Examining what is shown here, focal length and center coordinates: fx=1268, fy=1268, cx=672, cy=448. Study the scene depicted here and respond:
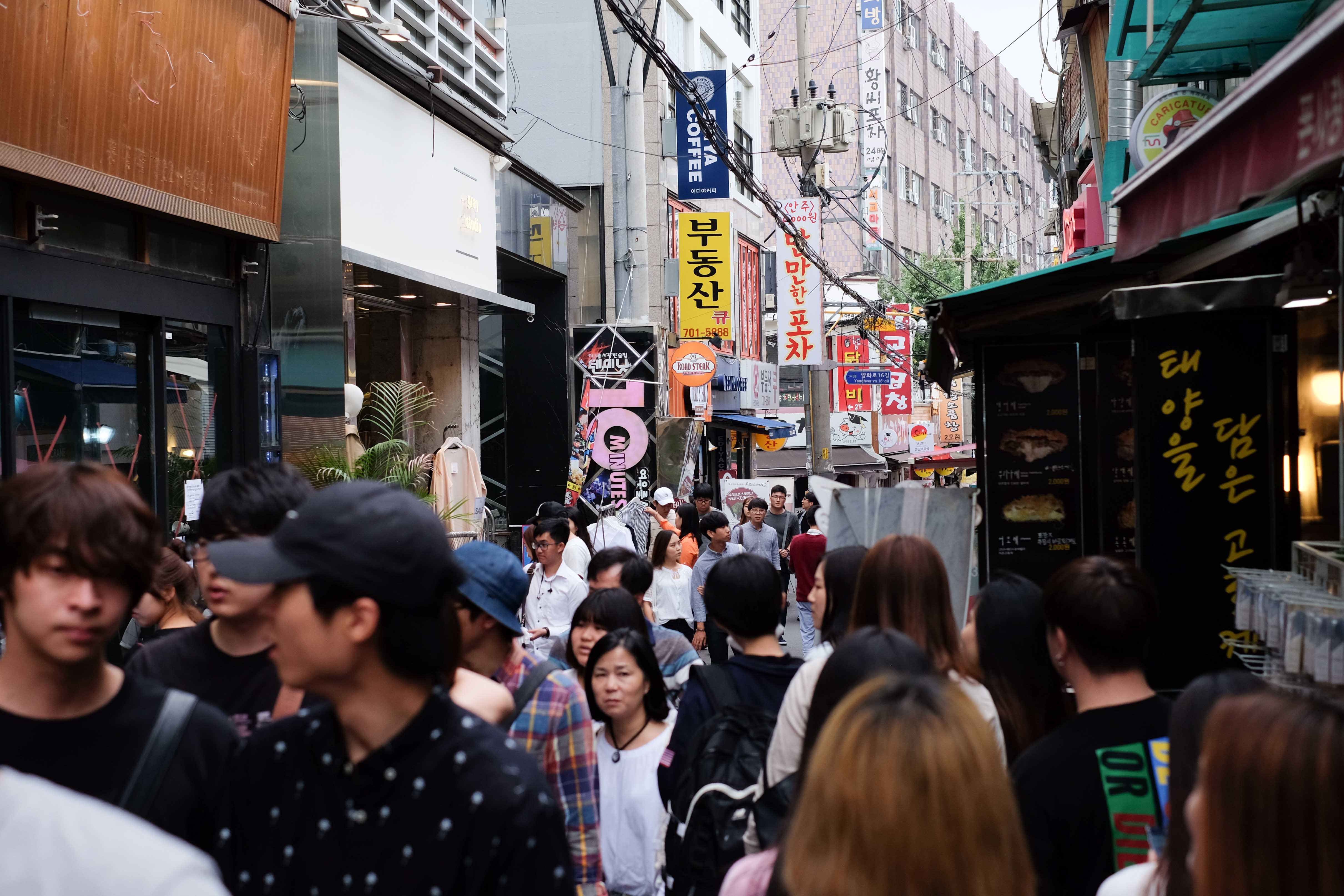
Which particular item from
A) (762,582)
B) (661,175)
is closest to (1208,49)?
(762,582)

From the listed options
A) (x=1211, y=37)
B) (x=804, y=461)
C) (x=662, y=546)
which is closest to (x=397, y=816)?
(x=1211, y=37)

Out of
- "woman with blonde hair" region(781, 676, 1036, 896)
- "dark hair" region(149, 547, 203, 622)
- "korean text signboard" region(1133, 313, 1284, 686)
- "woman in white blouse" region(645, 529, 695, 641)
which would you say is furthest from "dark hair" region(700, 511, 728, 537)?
"woman with blonde hair" region(781, 676, 1036, 896)

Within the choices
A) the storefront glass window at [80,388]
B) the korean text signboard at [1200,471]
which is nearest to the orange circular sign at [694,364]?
the storefront glass window at [80,388]

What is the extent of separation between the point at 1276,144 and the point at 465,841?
3675mm

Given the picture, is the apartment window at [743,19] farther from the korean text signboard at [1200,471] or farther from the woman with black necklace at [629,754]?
the woman with black necklace at [629,754]

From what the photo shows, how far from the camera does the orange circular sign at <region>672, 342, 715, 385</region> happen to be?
966 inches

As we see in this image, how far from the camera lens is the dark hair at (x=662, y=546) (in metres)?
10.4

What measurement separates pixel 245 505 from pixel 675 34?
2848 centimetres

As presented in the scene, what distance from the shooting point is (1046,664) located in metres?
4.04

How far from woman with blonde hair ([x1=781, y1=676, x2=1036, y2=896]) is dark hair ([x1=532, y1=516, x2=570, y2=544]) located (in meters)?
6.71

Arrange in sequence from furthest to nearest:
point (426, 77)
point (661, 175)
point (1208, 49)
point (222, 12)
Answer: point (661, 175) < point (426, 77) < point (222, 12) < point (1208, 49)

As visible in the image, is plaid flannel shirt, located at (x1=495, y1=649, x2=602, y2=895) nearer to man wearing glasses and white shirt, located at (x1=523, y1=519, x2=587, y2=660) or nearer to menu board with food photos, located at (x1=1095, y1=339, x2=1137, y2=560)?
man wearing glasses and white shirt, located at (x1=523, y1=519, x2=587, y2=660)

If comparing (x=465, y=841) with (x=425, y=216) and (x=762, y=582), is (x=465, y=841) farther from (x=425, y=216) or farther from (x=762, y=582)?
(x=425, y=216)

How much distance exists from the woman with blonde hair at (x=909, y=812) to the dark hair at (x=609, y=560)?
5264 mm
